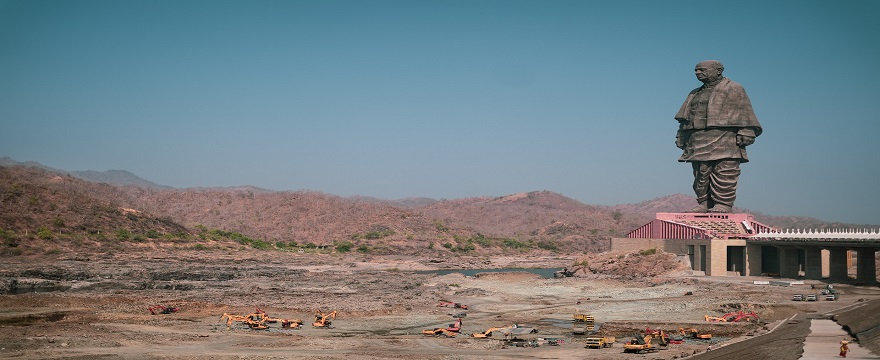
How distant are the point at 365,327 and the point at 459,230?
125026 mm

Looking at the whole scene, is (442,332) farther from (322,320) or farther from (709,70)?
(709,70)

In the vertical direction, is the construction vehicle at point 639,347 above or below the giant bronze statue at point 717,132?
below

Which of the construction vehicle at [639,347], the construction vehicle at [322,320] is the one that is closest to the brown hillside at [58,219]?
the construction vehicle at [322,320]

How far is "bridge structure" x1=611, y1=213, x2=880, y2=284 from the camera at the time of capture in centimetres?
7381

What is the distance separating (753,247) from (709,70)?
21.7 m

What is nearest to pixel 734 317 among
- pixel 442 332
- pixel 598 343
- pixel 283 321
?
pixel 598 343

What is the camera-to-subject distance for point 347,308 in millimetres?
60062

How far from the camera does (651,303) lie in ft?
208

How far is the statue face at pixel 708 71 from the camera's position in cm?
9369

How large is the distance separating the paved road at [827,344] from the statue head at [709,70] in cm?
5238

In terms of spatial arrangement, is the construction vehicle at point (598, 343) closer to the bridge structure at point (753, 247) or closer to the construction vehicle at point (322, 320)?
the construction vehicle at point (322, 320)

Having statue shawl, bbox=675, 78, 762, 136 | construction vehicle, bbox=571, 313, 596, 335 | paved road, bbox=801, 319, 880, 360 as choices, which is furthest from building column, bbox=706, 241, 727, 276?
paved road, bbox=801, 319, 880, 360

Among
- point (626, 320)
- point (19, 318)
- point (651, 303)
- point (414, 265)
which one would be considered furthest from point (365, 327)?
point (414, 265)

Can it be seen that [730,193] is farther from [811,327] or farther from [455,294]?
[811,327]
